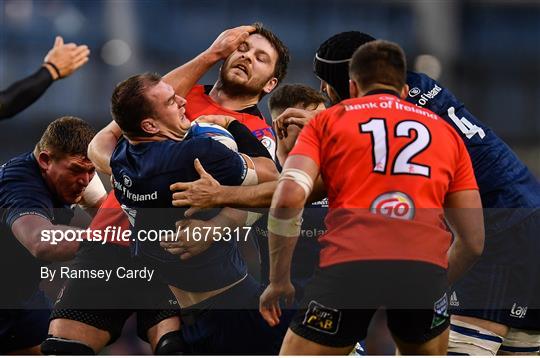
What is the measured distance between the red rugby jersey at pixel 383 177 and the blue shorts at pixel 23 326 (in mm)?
3354

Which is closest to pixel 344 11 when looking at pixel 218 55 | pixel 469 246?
pixel 218 55

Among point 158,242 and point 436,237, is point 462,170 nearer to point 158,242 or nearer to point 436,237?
point 436,237

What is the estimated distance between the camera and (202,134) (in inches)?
250

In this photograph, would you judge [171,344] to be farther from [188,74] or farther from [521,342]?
[521,342]

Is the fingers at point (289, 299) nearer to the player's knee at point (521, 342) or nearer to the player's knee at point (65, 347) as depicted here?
the player's knee at point (65, 347)

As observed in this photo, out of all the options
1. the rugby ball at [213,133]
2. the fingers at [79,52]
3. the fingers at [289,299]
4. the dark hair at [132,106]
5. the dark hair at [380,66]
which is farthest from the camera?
the fingers at [79,52]

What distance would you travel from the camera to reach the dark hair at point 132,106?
6160 millimetres

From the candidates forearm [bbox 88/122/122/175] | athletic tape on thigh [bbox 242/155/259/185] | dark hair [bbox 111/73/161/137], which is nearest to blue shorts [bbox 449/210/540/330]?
athletic tape on thigh [bbox 242/155/259/185]

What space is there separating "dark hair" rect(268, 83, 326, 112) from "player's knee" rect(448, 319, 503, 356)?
2124 millimetres

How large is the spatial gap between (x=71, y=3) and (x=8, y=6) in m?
1.57

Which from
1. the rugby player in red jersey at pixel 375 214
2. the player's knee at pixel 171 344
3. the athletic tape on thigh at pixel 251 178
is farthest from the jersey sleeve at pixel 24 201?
the rugby player in red jersey at pixel 375 214

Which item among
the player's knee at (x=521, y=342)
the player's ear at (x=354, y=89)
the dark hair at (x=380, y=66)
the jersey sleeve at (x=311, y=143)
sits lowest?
the player's knee at (x=521, y=342)

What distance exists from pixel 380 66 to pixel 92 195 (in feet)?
10.8

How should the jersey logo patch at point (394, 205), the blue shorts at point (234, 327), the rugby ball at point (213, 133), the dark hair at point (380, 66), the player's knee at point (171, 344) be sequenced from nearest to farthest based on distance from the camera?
the jersey logo patch at point (394, 205) → the dark hair at point (380, 66) → the rugby ball at point (213, 133) → the blue shorts at point (234, 327) → the player's knee at point (171, 344)
